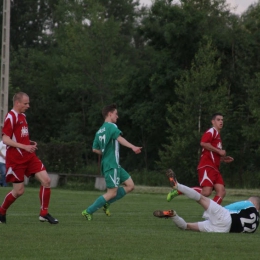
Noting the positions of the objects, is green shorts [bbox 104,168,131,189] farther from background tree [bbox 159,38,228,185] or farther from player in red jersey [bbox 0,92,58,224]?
background tree [bbox 159,38,228,185]

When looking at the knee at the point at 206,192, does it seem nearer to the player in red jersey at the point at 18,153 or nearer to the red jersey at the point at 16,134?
the player in red jersey at the point at 18,153

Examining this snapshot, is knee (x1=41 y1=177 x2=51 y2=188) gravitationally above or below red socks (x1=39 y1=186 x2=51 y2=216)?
above

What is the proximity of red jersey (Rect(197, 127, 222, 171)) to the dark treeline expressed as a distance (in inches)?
723

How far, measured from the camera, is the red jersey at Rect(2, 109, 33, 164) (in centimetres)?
1264

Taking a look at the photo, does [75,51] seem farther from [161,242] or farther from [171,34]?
[161,242]

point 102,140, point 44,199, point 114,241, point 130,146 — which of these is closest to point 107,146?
point 102,140

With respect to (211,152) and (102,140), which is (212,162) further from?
(102,140)

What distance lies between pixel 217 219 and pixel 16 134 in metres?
3.23

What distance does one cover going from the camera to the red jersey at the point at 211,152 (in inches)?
626

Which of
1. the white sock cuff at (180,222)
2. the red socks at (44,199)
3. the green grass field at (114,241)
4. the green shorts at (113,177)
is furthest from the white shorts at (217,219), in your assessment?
the red socks at (44,199)

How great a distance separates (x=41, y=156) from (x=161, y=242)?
960 inches

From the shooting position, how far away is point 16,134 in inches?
500

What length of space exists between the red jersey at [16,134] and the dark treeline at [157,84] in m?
21.3

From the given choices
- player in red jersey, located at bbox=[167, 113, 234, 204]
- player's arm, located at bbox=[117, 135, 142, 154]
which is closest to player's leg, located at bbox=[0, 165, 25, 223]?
player's arm, located at bbox=[117, 135, 142, 154]
